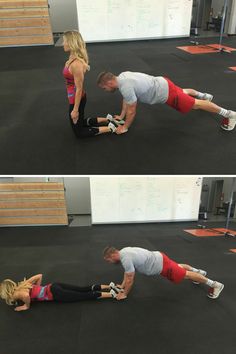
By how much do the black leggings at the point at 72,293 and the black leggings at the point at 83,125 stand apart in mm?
1649

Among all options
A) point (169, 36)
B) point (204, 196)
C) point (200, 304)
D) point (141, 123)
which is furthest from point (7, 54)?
point (200, 304)

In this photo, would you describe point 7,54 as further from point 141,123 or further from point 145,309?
point 145,309

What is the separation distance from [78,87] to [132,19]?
14.1 ft

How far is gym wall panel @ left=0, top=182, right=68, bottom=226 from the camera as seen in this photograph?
5570mm

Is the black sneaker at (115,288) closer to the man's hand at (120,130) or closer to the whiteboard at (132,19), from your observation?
the man's hand at (120,130)

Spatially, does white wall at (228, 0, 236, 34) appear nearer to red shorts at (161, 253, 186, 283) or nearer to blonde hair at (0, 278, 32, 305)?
red shorts at (161, 253, 186, 283)

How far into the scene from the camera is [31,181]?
568cm

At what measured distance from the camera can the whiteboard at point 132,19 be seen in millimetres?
5828

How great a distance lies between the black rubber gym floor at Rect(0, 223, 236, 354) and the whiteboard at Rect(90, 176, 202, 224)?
4.38 feet

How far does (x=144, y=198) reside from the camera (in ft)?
19.0

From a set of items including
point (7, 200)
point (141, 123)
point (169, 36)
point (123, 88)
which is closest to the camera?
point (123, 88)

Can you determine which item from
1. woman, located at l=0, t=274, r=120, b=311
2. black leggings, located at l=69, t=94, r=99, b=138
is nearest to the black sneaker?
woman, located at l=0, t=274, r=120, b=311

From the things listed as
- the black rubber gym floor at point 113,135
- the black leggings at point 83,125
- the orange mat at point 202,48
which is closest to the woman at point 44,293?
the black rubber gym floor at point 113,135

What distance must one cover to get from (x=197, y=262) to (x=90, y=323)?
192 centimetres
